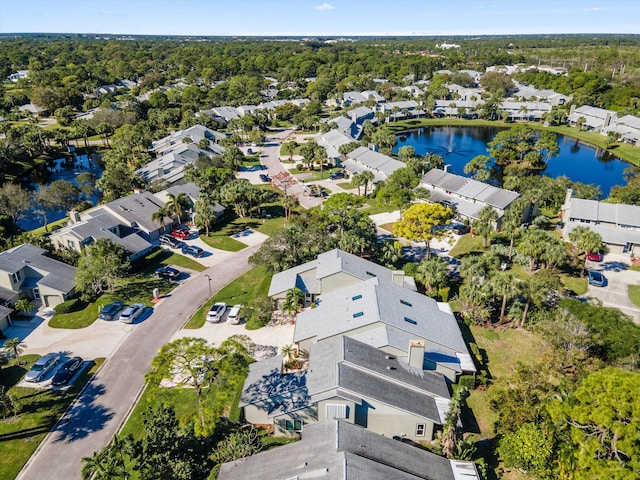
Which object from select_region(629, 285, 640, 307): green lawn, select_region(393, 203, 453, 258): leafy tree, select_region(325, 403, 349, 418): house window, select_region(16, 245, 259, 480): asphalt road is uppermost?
select_region(393, 203, 453, 258): leafy tree

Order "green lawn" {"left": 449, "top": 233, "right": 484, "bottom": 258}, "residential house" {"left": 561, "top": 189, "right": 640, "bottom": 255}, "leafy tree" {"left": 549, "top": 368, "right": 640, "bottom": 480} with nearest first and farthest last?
1. "leafy tree" {"left": 549, "top": 368, "right": 640, "bottom": 480}
2. "residential house" {"left": 561, "top": 189, "right": 640, "bottom": 255}
3. "green lawn" {"left": 449, "top": 233, "right": 484, "bottom": 258}

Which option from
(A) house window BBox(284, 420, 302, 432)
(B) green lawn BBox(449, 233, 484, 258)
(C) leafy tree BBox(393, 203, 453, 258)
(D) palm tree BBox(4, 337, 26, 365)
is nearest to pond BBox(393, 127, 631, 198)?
(B) green lawn BBox(449, 233, 484, 258)

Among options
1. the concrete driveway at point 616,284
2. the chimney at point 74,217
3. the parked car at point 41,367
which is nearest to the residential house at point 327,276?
the parked car at point 41,367

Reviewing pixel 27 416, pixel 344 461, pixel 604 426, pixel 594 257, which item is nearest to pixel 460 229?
pixel 594 257

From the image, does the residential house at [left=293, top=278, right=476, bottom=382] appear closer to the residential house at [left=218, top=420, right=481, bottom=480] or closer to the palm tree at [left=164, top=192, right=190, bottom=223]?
the residential house at [left=218, top=420, right=481, bottom=480]

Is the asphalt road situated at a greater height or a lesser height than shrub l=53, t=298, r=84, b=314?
lesser

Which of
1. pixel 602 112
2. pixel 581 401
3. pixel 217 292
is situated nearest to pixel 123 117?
pixel 217 292

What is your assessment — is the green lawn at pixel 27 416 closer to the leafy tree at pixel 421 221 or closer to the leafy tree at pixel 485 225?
the leafy tree at pixel 421 221
